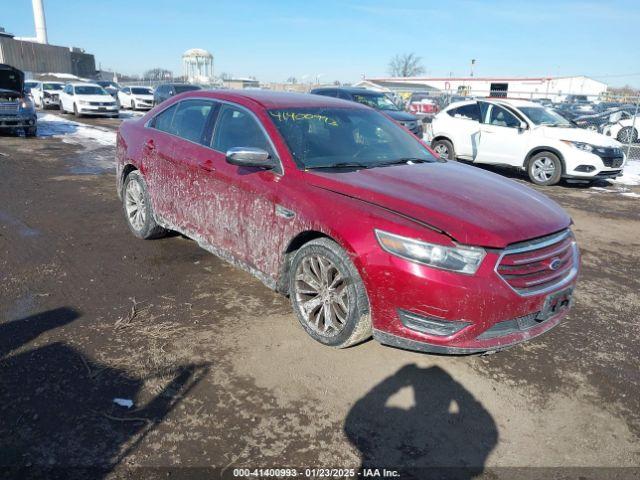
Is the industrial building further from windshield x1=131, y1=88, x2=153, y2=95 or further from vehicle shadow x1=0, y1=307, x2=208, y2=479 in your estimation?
vehicle shadow x1=0, y1=307, x2=208, y2=479

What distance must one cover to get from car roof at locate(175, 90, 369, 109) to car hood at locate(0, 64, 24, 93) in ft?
44.5

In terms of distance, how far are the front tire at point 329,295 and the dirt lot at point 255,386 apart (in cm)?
17

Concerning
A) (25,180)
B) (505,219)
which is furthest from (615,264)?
(25,180)

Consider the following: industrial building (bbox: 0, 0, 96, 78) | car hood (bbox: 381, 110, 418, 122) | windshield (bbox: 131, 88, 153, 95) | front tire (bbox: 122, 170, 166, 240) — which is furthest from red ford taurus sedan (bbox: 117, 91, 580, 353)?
industrial building (bbox: 0, 0, 96, 78)

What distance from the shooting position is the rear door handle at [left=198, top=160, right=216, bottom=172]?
4134 mm

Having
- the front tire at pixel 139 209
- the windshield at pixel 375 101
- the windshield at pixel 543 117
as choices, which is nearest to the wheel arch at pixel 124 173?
the front tire at pixel 139 209

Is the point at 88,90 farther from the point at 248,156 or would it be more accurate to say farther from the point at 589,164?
the point at 248,156

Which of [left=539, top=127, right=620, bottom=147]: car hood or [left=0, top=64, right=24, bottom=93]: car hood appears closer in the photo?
[left=539, top=127, right=620, bottom=147]: car hood

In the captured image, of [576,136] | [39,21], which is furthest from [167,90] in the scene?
[39,21]

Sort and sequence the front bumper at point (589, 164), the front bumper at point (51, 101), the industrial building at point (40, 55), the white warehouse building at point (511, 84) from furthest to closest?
1. the industrial building at point (40, 55)
2. the white warehouse building at point (511, 84)
3. the front bumper at point (51, 101)
4. the front bumper at point (589, 164)

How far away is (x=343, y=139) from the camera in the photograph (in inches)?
161

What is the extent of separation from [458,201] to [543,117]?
8972 mm

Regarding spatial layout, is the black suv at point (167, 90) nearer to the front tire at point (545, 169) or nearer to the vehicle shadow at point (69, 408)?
the front tire at point (545, 169)

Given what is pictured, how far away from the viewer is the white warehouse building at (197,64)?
69.8 metres
